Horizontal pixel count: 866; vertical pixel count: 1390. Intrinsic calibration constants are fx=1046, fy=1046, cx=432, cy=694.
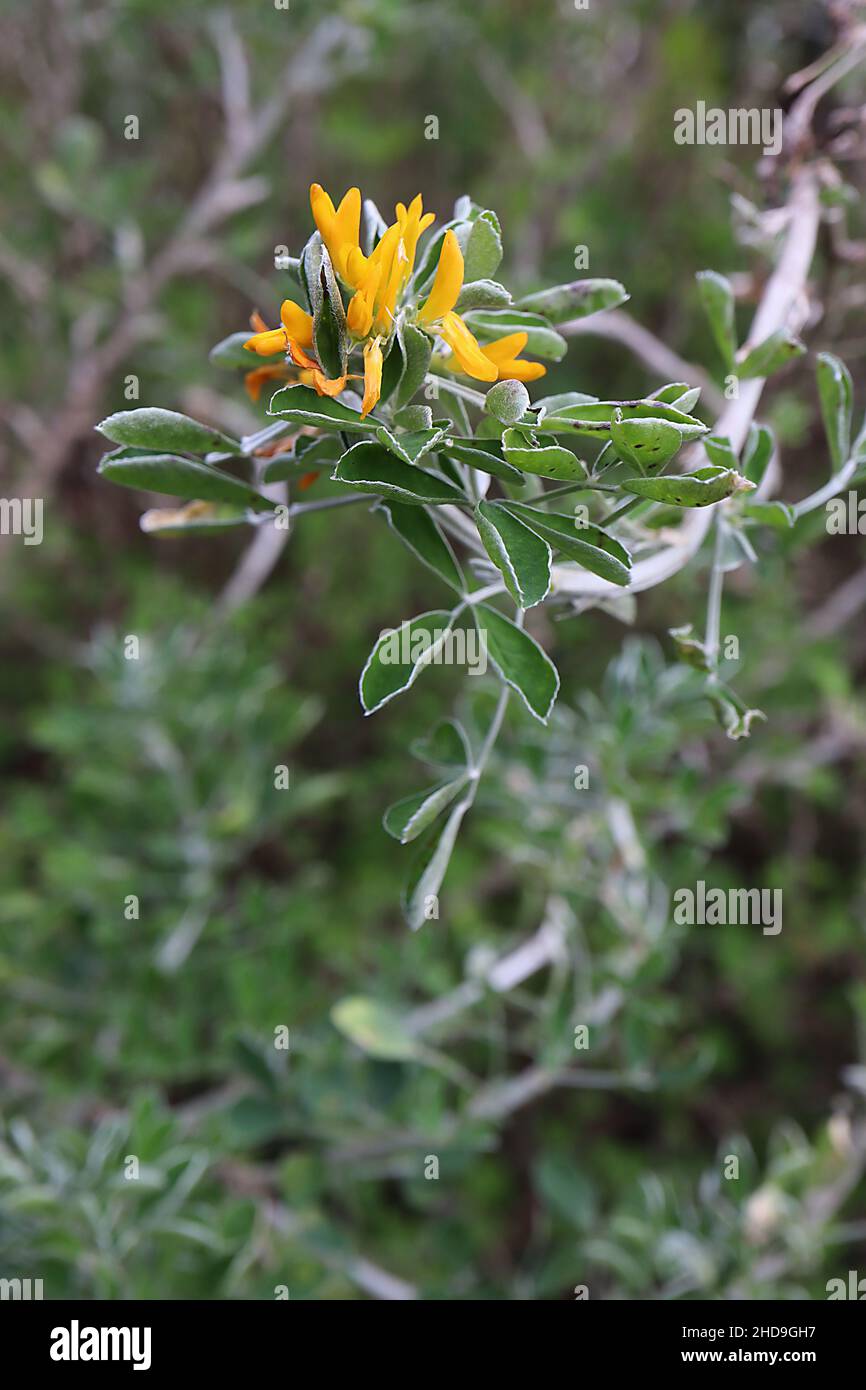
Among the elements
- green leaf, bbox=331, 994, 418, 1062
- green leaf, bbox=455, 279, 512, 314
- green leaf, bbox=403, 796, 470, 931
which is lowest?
green leaf, bbox=331, 994, 418, 1062

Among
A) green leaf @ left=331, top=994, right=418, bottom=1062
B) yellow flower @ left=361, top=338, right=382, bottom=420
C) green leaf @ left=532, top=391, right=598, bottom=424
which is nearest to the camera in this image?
yellow flower @ left=361, top=338, right=382, bottom=420

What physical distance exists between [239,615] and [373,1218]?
4.10 feet

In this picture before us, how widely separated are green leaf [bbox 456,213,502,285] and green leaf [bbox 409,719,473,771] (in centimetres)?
36

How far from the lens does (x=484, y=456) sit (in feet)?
2.15

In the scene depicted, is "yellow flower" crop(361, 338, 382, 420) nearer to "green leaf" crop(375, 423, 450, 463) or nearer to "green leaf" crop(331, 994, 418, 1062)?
"green leaf" crop(375, 423, 450, 463)

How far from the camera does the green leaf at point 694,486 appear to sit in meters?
0.64

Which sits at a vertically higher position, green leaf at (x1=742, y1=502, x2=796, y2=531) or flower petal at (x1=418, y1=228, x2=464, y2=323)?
flower petal at (x1=418, y1=228, x2=464, y2=323)

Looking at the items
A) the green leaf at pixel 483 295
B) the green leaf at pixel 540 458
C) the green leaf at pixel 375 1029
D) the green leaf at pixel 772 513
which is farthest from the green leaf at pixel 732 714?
the green leaf at pixel 375 1029

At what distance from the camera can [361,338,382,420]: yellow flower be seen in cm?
59

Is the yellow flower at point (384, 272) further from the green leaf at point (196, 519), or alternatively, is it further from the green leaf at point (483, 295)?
the green leaf at point (196, 519)

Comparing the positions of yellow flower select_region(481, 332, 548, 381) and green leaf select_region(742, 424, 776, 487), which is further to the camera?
green leaf select_region(742, 424, 776, 487)

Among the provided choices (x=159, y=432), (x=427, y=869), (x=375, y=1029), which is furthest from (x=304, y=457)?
(x=375, y=1029)

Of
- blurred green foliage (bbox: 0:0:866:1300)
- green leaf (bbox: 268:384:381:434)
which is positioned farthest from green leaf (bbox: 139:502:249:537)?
blurred green foliage (bbox: 0:0:866:1300)
